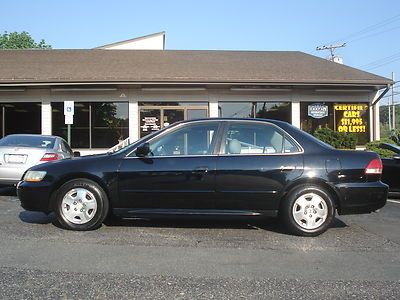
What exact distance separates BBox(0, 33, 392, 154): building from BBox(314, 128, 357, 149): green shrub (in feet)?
4.27

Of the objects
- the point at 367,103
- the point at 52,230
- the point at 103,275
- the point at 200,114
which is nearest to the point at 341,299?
the point at 103,275

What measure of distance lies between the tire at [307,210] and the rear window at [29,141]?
6134mm

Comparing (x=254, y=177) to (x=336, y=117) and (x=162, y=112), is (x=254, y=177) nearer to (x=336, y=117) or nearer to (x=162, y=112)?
(x=162, y=112)

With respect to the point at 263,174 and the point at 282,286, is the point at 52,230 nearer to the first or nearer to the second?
the point at 263,174

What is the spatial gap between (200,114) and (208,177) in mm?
12230

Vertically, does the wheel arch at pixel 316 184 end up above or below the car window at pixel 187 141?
below

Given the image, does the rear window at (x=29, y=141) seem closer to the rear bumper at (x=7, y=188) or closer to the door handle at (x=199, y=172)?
the rear bumper at (x=7, y=188)

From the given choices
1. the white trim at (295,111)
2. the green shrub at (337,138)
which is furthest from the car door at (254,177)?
the white trim at (295,111)

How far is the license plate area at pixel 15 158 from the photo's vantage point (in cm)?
962

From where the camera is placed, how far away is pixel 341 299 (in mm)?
3879

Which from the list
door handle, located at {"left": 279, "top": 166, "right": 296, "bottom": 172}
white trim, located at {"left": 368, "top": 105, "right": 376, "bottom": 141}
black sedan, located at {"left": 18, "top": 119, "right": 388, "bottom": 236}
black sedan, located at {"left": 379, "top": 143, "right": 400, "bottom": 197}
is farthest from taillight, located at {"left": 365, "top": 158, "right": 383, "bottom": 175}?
white trim, located at {"left": 368, "top": 105, "right": 376, "bottom": 141}

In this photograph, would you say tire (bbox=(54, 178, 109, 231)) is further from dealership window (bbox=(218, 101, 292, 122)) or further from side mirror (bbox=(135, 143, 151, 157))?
dealership window (bbox=(218, 101, 292, 122))

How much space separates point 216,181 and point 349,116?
14.2 meters

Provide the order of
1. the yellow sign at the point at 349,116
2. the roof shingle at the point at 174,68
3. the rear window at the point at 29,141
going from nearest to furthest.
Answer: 1. the rear window at the point at 29,141
2. the roof shingle at the point at 174,68
3. the yellow sign at the point at 349,116
